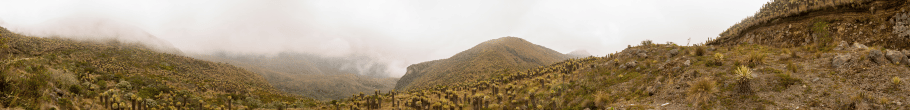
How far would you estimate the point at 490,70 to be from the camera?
72.4 meters

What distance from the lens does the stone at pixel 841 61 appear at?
11445 millimetres

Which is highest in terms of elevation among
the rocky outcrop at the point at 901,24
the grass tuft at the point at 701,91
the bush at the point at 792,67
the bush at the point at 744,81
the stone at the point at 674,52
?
the rocky outcrop at the point at 901,24

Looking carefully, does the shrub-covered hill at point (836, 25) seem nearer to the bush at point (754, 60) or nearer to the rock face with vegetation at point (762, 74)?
the rock face with vegetation at point (762, 74)

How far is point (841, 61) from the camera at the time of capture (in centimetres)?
1162

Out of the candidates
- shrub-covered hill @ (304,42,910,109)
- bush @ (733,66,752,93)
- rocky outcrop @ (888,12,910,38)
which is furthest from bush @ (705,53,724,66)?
rocky outcrop @ (888,12,910,38)

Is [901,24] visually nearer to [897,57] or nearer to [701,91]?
[897,57]

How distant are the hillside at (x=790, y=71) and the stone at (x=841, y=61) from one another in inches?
1.0

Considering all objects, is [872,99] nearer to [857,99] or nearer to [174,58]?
[857,99]

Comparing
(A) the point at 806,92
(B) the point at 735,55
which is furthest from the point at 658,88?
(B) the point at 735,55

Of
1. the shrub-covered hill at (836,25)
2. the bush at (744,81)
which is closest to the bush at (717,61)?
→ the shrub-covered hill at (836,25)

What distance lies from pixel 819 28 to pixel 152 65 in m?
87.0

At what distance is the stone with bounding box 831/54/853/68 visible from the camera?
1145cm

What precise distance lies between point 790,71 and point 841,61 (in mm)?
1537

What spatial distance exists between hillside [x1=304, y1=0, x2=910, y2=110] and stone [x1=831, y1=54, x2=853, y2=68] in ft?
0.08
